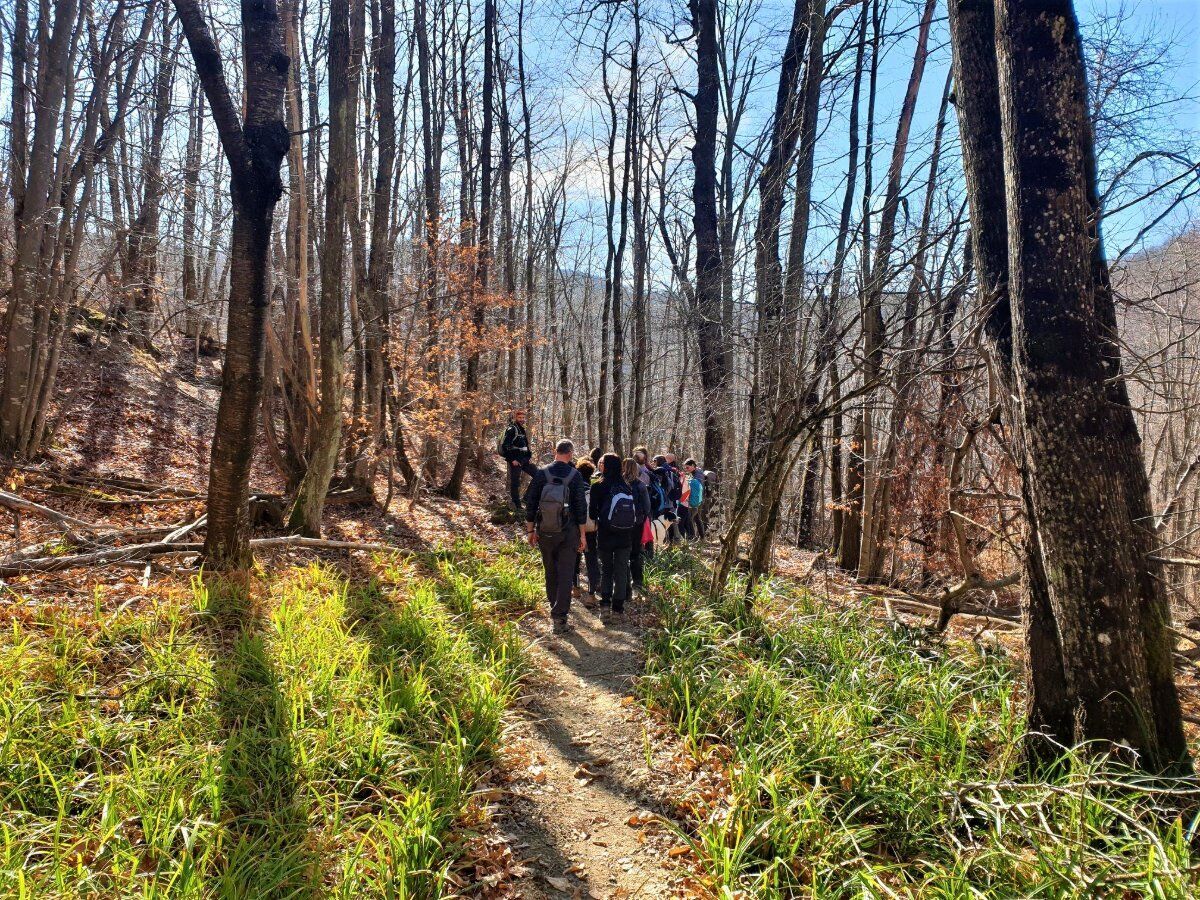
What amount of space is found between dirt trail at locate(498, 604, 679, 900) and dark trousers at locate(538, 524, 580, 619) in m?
0.73

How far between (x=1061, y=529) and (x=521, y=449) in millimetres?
9080

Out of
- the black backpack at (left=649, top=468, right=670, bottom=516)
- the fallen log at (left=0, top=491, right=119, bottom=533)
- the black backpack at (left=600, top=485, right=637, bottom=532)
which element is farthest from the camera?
the black backpack at (left=649, top=468, right=670, bottom=516)

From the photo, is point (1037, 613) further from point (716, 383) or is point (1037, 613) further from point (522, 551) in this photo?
point (716, 383)

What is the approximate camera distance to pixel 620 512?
651 cm

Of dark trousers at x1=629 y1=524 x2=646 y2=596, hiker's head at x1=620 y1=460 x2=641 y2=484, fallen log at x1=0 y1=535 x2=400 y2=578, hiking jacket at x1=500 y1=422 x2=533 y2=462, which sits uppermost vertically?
hiking jacket at x1=500 y1=422 x2=533 y2=462

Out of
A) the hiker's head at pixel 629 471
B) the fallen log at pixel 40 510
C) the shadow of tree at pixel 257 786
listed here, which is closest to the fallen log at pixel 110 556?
the fallen log at pixel 40 510

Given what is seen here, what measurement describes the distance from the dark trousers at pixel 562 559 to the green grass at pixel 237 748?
1.15 metres

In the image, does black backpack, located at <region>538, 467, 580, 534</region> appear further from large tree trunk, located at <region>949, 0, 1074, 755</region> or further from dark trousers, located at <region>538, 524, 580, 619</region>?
large tree trunk, located at <region>949, 0, 1074, 755</region>

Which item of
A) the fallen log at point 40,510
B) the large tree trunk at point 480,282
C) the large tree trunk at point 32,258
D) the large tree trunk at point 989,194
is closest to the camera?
the large tree trunk at point 989,194

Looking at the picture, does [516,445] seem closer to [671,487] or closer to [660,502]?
[671,487]

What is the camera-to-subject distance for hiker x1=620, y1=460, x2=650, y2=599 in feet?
22.8

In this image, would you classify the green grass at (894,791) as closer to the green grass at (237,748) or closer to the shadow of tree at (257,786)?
the green grass at (237,748)

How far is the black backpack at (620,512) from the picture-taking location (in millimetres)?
6484

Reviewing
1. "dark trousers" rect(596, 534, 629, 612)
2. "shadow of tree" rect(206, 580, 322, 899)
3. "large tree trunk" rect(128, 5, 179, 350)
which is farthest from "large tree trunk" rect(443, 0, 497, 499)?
"shadow of tree" rect(206, 580, 322, 899)
